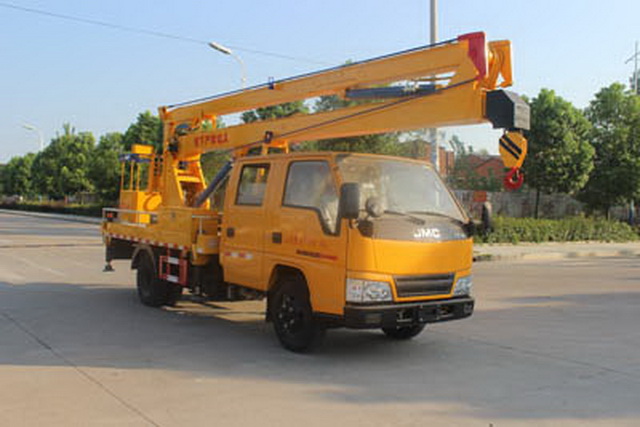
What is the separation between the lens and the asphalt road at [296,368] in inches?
194

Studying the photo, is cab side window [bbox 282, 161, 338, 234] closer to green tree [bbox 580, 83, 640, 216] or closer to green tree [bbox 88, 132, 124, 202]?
green tree [bbox 580, 83, 640, 216]

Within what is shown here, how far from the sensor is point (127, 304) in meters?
9.95

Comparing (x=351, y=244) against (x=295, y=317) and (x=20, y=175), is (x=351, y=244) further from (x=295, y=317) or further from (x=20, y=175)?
(x=20, y=175)

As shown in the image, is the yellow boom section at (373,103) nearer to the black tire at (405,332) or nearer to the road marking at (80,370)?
the black tire at (405,332)

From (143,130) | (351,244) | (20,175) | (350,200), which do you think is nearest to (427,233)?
(351,244)

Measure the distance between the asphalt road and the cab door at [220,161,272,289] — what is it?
0.82 m

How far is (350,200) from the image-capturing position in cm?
592

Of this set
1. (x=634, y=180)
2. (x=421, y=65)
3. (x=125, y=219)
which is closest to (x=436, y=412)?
(x=421, y=65)

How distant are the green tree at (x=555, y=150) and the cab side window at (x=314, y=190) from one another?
24.2m

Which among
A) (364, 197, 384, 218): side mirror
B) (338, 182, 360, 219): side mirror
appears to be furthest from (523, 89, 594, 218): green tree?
(338, 182, 360, 219): side mirror

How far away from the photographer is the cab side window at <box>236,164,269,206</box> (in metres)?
7.43

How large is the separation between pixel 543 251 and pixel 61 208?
4291cm

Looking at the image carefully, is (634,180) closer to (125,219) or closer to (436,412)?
(125,219)

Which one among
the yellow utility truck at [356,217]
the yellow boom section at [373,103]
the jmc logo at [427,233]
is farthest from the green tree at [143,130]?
the jmc logo at [427,233]
